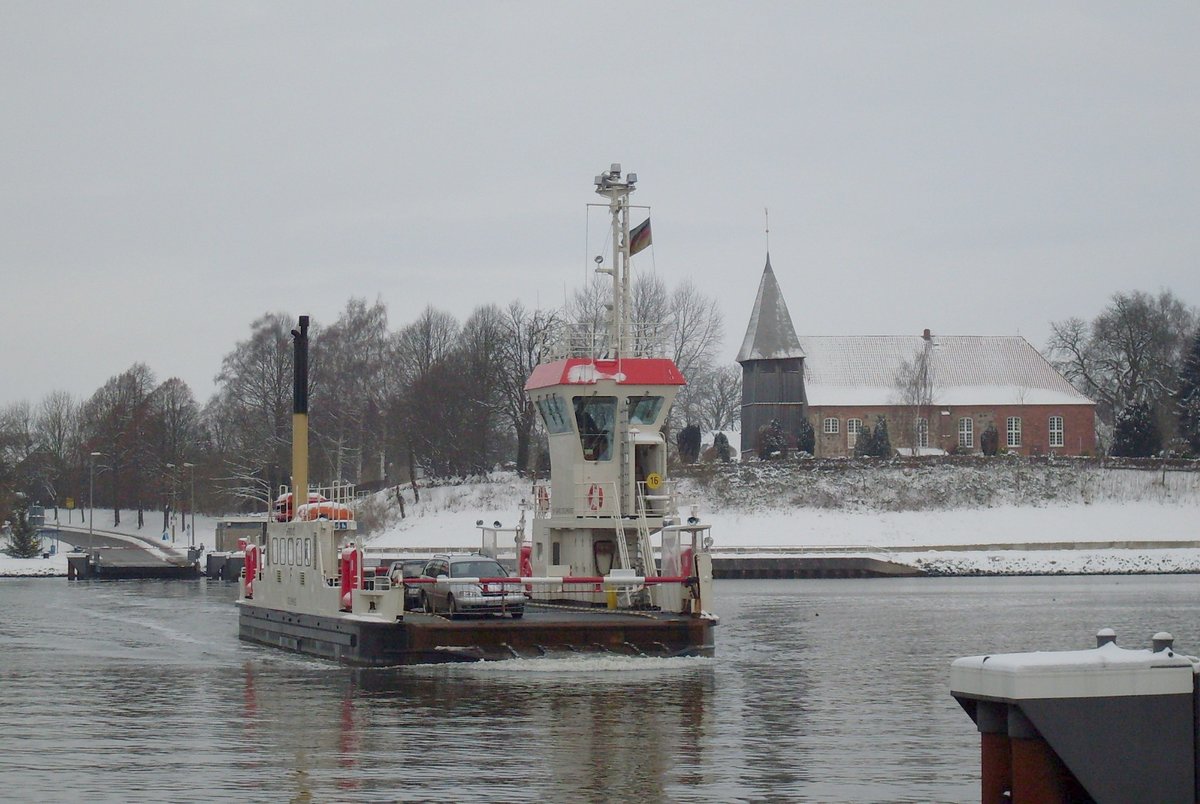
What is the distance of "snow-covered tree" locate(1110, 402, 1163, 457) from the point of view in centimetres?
9475

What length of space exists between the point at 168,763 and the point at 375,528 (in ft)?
238

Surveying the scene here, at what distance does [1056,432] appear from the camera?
105688 millimetres

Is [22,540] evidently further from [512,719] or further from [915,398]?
[512,719]

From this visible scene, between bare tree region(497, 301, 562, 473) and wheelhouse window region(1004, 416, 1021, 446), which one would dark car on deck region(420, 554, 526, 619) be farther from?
wheelhouse window region(1004, 416, 1021, 446)

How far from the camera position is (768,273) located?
A: 4195 inches

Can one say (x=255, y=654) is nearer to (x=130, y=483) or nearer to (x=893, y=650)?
(x=893, y=650)

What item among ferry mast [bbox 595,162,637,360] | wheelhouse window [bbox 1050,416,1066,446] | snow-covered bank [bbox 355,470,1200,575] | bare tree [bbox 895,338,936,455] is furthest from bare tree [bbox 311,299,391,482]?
ferry mast [bbox 595,162,637,360]

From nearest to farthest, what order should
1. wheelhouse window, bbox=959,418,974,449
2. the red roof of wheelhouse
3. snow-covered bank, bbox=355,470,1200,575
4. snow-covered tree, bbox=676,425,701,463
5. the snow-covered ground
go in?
the red roof of wheelhouse → snow-covered bank, bbox=355,470,1200,575 → the snow-covered ground → snow-covered tree, bbox=676,425,701,463 → wheelhouse window, bbox=959,418,974,449

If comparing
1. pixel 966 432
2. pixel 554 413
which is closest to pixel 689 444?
pixel 966 432

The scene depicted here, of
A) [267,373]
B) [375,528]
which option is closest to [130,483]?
[267,373]

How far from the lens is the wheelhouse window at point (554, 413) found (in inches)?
1387

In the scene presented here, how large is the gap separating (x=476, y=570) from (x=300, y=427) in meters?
10.0

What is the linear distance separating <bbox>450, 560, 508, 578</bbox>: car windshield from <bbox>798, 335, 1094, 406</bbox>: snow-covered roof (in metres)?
75.2

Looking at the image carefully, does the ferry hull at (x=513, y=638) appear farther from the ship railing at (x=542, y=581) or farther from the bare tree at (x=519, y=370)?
the bare tree at (x=519, y=370)
